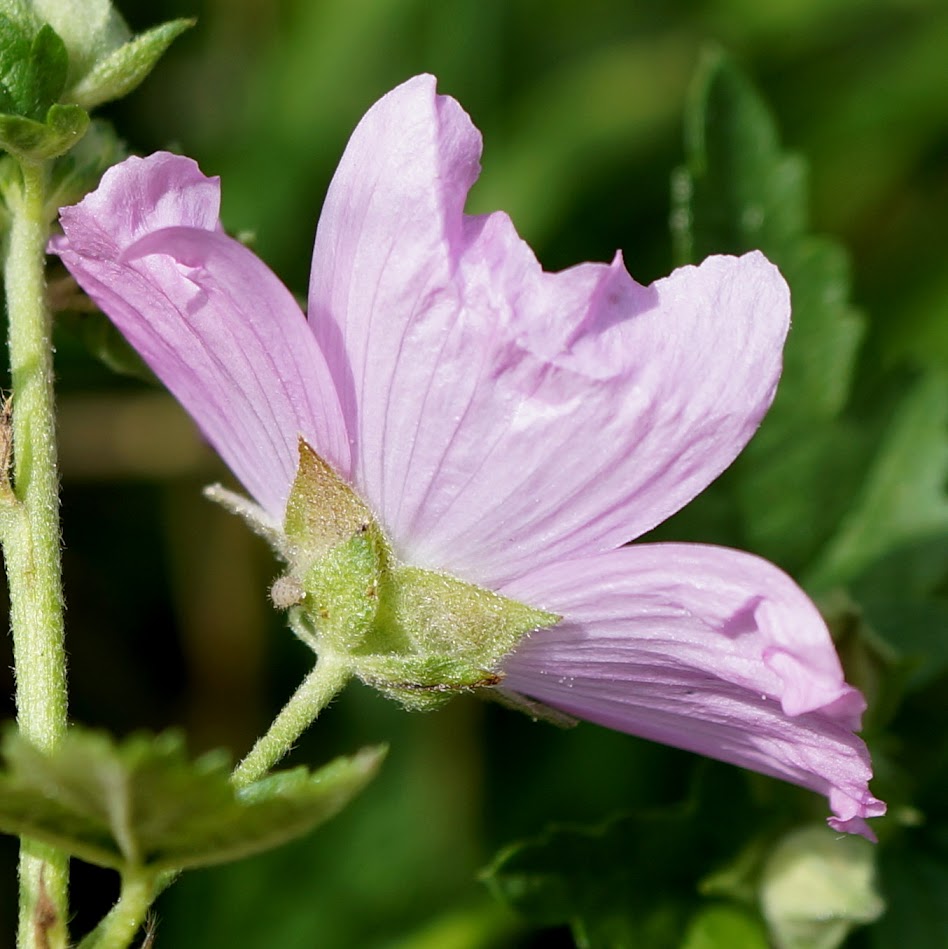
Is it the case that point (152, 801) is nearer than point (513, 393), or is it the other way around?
point (152, 801)

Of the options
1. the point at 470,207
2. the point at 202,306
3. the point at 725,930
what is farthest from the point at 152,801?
the point at 470,207

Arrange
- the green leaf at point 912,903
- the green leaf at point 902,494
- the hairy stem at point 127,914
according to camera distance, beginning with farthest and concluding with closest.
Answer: the green leaf at point 902,494 < the green leaf at point 912,903 < the hairy stem at point 127,914

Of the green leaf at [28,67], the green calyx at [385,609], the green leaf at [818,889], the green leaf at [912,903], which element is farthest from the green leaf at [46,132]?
the green leaf at [912,903]

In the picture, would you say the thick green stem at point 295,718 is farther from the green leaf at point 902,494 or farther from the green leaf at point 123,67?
the green leaf at point 902,494

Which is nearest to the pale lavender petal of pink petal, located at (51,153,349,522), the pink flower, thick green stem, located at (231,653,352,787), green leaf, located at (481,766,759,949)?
the pink flower

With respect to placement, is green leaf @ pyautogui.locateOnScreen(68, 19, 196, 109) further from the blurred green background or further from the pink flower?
the blurred green background

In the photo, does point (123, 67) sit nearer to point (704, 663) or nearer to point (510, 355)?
point (510, 355)
